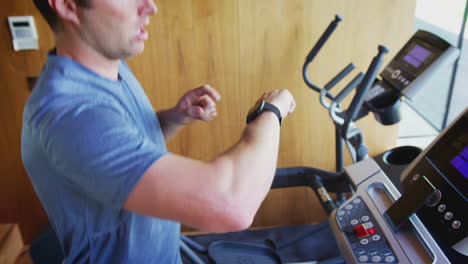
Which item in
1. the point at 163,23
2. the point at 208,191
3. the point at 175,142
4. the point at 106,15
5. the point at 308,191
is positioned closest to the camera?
the point at 208,191

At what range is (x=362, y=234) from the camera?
1.08m

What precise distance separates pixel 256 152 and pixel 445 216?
0.49 meters

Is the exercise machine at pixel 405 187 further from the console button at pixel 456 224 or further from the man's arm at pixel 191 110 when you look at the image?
the man's arm at pixel 191 110

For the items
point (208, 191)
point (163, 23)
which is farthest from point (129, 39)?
point (163, 23)

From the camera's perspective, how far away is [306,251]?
2393 mm

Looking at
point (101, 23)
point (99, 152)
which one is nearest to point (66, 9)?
point (101, 23)

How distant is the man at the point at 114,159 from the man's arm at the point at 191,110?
0.17 m

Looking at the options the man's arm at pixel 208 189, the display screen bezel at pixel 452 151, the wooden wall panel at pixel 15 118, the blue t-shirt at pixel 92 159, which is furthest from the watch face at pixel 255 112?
the wooden wall panel at pixel 15 118

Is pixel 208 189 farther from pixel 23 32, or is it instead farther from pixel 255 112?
pixel 23 32

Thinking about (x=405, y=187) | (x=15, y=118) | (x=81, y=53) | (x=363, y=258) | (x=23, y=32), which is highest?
(x=81, y=53)

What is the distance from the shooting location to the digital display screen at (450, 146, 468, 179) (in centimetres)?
97

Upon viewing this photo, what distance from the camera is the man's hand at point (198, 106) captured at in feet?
4.14

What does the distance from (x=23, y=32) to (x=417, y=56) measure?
6.05 ft

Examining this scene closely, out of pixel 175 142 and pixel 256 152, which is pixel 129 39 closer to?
pixel 256 152
